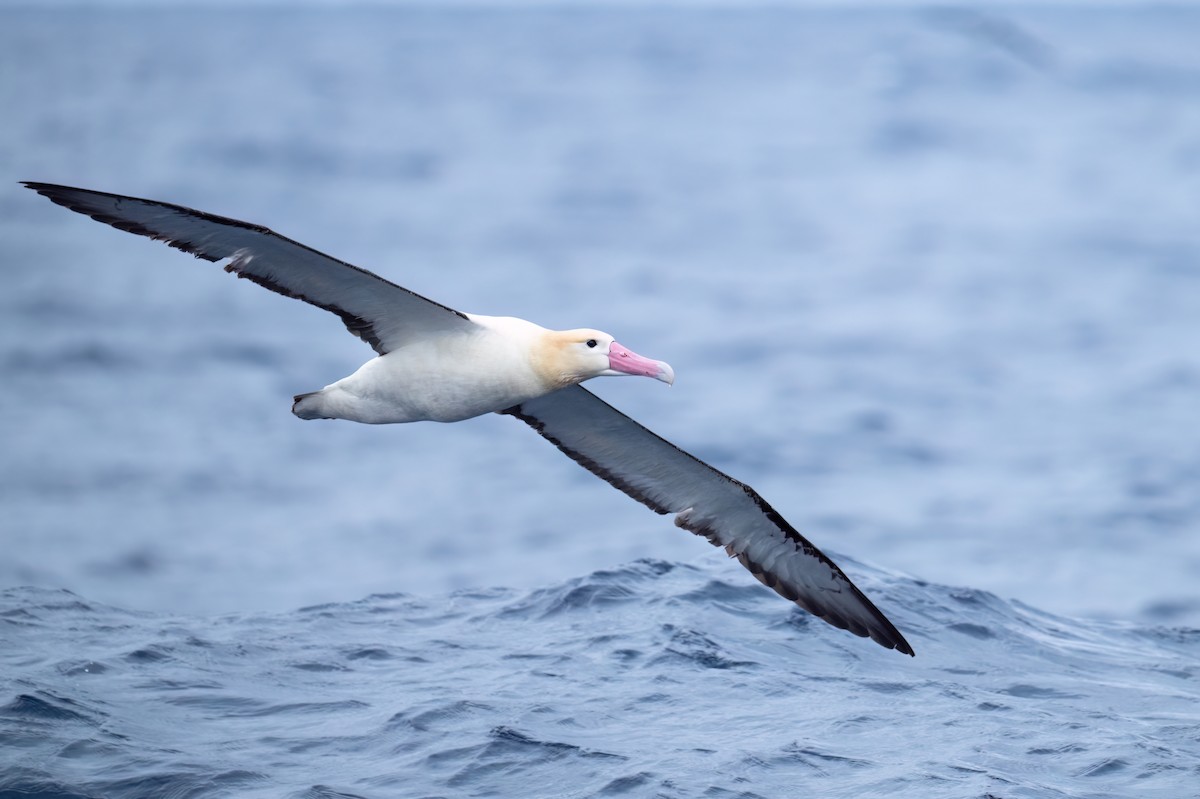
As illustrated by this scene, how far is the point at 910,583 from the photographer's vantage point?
14.4 metres

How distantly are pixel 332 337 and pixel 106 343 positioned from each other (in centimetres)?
626

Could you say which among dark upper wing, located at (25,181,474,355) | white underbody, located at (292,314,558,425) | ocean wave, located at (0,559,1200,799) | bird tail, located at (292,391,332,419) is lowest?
ocean wave, located at (0,559,1200,799)

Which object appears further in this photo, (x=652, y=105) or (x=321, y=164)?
(x=652, y=105)

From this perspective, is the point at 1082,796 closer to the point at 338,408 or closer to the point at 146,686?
the point at 338,408

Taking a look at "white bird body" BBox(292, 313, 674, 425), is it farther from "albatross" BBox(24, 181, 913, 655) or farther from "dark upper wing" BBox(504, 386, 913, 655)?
"dark upper wing" BBox(504, 386, 913, 655)

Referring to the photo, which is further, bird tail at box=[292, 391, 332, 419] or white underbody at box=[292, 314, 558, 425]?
bird tail at box=[292, 391, 332, 419]

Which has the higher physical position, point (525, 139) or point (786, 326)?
point (525, 139)

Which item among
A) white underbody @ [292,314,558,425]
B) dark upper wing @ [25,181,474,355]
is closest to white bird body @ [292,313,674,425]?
white underbody @ [292,314,558,425]

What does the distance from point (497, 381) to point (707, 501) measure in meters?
2.05

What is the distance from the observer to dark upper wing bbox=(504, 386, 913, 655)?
34.5 feet

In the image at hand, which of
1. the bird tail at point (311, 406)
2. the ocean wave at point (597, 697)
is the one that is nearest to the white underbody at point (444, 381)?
the bird tail at point (311, 406)

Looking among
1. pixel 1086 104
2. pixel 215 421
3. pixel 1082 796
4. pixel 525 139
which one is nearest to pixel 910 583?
pixel 1082 796

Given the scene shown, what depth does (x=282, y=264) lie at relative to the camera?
918 centimetres

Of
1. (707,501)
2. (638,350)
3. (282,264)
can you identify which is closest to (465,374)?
(282,264)
